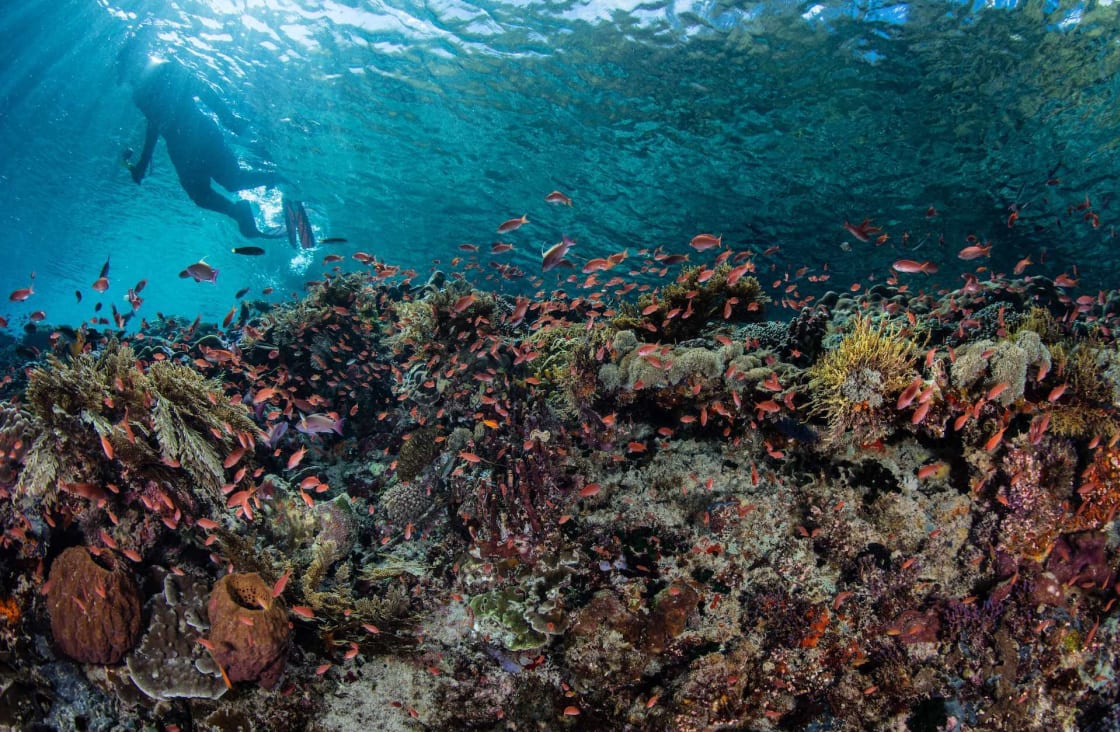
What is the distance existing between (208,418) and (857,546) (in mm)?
7009

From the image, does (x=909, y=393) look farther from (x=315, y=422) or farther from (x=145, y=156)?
(x=145, y=156)

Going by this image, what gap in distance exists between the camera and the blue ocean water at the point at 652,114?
12656mm

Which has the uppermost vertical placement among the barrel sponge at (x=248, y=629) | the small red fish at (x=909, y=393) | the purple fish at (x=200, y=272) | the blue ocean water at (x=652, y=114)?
the blue ocean water at (x=652, y=114)

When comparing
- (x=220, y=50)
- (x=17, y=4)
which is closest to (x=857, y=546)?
(x=220, y=50)

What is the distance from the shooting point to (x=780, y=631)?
4.29 m

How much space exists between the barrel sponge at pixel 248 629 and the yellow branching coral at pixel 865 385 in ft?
18.7

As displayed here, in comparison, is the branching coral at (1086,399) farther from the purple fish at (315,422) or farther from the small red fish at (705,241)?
the purple fish at (315,422)

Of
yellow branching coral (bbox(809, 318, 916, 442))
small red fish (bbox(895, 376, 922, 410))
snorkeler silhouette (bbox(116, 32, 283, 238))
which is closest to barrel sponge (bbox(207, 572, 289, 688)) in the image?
yellow branching coral (bbox(809, 318, 916, 442))

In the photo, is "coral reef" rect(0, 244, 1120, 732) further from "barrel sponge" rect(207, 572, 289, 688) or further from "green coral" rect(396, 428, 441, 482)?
"green coral" rect(396, 428, 441, 482)

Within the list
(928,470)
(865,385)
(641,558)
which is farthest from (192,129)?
(928,470)

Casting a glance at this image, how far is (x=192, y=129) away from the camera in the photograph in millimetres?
18406

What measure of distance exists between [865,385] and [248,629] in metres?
6.26

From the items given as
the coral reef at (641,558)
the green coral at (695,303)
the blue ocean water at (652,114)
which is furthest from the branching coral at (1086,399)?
the blue ocean water at (652,114)

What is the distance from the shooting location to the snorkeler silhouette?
17375mm
